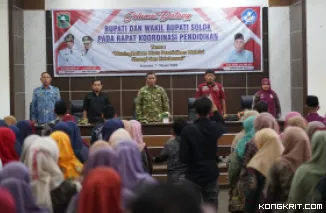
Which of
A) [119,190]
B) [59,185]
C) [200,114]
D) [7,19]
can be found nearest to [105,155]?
[59,185]

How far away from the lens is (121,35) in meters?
12.7

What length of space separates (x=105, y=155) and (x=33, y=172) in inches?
28.3

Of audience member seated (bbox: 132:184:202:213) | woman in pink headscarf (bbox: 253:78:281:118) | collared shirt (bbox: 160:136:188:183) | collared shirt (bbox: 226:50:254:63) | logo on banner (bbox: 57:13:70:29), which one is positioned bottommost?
collared shirt (bbox: 160:136:188:183)

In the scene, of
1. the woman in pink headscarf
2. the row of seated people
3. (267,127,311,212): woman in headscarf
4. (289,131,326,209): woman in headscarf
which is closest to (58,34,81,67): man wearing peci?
the woman in pink headscarf

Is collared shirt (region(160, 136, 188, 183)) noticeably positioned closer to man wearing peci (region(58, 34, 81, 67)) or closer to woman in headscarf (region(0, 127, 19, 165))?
woman in headscarf (region(0, 127, 19, 165))

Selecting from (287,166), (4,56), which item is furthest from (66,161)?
(4,56)

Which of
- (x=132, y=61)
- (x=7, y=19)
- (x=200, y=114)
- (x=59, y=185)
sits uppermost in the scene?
(x=7, y=19)

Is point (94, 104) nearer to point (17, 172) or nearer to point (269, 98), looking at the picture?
Result: point (269, 98)

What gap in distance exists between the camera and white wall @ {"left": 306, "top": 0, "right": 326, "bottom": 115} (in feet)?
38.5

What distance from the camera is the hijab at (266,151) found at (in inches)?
211

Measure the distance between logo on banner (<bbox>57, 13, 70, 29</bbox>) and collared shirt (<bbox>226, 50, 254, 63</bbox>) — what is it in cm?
337

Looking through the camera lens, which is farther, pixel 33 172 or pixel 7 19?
pixel 7 19

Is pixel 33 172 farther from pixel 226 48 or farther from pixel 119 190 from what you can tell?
pixel 226 48

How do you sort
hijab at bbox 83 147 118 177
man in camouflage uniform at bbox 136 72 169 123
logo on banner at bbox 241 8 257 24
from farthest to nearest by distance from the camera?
logo on banner at bbox 241 8 257 24 → man in camouflage uniform at bbox 136 72 169 123 → hijab at bbox 83 147 118 177
